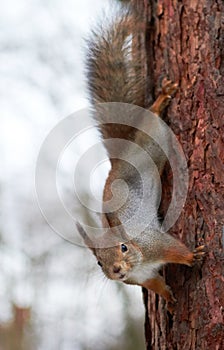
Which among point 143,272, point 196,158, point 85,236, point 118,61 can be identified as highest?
point 118,61

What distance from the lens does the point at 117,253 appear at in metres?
2.04

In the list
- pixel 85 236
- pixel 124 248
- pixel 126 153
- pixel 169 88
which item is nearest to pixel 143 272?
pixel 124 248

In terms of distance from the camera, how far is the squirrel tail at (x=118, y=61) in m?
2.08

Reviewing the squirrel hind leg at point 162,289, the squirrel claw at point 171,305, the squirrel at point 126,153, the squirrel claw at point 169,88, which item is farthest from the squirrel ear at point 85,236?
the squirrel claw at point 169,88

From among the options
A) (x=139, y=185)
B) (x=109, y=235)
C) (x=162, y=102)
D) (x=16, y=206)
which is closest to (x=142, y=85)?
(x=162, y=102)

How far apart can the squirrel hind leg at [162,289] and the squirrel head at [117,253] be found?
0.10 meters

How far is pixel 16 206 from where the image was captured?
4.17m

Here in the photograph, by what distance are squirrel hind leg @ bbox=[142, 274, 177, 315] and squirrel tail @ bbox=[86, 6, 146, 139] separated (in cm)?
53

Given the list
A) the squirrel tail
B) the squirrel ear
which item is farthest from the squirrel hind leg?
the squirrel tail

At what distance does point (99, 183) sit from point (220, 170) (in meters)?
0.63

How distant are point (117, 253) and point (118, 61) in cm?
65

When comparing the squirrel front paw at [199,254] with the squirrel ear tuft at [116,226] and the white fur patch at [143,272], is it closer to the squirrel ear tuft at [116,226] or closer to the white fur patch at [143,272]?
the white fur patch at [143,272]

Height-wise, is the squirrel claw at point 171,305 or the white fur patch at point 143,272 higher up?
the white fur patch at point 143,272

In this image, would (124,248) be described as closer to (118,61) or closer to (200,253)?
(200,253)
